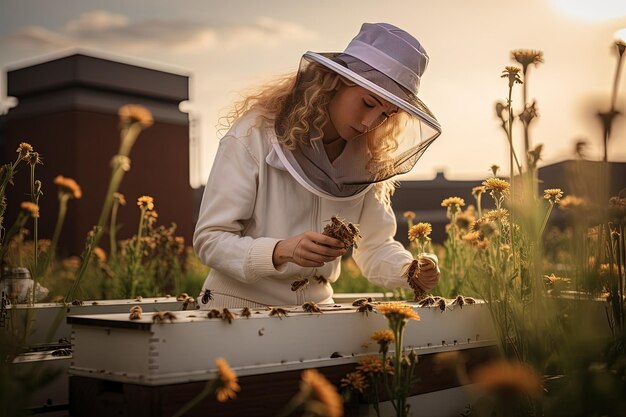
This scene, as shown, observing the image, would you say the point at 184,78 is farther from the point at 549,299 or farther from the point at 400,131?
the point at 549,299

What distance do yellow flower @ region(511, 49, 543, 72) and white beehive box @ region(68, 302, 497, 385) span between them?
30.5 inches

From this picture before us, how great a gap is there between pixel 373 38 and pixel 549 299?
3.58ft

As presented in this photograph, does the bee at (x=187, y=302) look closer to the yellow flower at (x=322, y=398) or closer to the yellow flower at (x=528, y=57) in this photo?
the yellow flower at (x=528, y=57)

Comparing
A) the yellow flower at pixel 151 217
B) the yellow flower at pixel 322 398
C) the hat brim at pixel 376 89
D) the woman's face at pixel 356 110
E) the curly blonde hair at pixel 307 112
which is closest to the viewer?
the yellow flower at pixel 322 398

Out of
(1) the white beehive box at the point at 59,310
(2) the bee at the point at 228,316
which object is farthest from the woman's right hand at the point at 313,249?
(1) the white beehive box at the point at 59,310

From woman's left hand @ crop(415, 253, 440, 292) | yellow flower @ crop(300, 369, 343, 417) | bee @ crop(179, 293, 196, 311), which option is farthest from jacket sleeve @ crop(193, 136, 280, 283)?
yellow flower @ crop(300, 369, 343, 417)

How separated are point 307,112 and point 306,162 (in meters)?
0.18

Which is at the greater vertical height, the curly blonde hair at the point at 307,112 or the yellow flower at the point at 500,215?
the curly blonde hair at the point at 307,112

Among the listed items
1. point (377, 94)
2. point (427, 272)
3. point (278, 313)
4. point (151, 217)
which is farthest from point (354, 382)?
point (151, 217)

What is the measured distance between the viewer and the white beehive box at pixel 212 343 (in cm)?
165

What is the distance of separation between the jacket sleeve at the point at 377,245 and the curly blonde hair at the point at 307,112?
9.6 inches

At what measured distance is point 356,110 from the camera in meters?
2.67

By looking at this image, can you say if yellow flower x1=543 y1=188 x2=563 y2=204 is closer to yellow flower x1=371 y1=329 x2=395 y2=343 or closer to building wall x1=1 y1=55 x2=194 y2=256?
yellow flower x1=371 y1=329 x2=395 y2=343

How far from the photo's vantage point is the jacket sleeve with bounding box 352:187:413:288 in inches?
121
